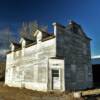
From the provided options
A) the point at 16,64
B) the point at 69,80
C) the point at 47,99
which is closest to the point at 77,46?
the point at 69,80

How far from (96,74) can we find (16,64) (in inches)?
535

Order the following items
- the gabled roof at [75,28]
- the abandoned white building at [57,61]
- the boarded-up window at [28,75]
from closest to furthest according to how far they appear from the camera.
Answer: the abandoned white building at [57,61]
the gabled roof at [75,28]
the boarded-up window at [28,75]

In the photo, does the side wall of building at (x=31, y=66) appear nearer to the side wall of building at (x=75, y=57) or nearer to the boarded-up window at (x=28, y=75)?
the boarded-up window at (x=28, y=75)

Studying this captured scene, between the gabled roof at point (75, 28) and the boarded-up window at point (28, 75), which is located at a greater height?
the gabled roof at point (75, 28)

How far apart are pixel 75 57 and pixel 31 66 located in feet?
19.7

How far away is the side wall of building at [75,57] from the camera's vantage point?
59.5 ft

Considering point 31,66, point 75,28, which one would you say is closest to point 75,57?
point 75,28

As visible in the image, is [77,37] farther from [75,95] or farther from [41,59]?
[75,95]

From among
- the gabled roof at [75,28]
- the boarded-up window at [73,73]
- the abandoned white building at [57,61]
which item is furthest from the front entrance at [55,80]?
the gabled roof at [75,28]

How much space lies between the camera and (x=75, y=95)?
46.2ft

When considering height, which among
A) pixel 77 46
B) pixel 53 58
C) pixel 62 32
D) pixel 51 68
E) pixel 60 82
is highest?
pixel 62 32

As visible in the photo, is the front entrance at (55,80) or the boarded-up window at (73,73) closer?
the front entrance at (55,80)

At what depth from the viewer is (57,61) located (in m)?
18.3

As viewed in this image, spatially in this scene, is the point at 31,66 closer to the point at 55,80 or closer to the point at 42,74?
the point at 42,74
